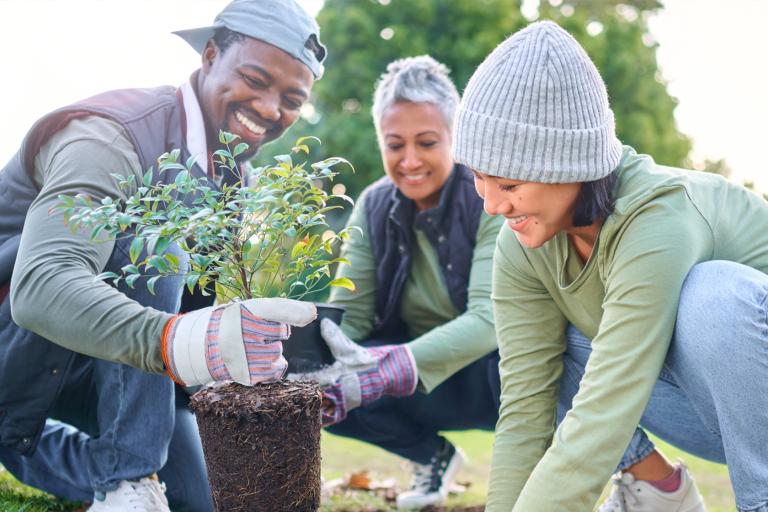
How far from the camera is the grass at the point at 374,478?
276 cm

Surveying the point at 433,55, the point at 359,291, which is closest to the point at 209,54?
the point at 359,291

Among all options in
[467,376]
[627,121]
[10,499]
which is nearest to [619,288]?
[467,376]

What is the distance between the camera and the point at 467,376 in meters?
3.26

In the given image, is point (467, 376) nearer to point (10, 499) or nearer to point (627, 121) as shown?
point (10, 499)

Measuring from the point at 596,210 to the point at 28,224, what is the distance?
4.83 ft

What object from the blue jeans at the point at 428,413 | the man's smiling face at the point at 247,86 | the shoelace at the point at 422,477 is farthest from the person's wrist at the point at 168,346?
the shoelace at the point at 422,477

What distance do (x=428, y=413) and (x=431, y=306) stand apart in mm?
435

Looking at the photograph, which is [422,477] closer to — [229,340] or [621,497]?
[621,497]

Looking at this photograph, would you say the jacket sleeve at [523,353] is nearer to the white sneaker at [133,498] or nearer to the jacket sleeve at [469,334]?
the jacket sleeve at [469,334]

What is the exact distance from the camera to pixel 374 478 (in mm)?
4336

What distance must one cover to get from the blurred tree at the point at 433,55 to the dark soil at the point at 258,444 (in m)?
11.0

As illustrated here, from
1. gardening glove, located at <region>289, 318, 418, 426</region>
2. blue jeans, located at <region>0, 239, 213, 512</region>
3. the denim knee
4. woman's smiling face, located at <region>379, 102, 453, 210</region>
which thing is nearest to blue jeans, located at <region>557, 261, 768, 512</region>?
the denim knee

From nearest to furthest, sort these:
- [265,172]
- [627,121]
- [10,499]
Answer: [265,172]
[10,499]
[627,121]

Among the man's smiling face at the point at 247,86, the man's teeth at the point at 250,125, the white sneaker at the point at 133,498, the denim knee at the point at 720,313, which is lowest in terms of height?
the white sneaker at the point at 133,498
